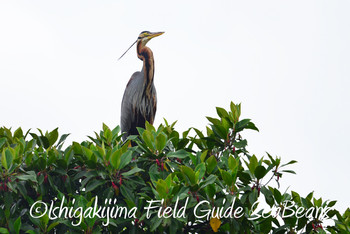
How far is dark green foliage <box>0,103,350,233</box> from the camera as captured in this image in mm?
4355

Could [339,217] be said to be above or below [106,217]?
above

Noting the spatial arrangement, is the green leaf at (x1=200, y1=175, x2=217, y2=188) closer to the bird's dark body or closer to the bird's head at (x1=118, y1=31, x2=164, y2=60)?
the bird's dark body

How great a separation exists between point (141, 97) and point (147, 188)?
410 centimetres

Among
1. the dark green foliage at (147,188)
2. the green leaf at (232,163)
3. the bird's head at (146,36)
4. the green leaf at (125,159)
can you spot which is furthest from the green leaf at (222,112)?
the bird's head at (146,36)

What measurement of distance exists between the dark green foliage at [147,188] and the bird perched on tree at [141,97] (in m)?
3.36

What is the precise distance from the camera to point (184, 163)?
16.2 feet

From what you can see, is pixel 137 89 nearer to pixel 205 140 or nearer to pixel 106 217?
pixel 205 140

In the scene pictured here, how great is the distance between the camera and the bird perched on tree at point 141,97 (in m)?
8.50

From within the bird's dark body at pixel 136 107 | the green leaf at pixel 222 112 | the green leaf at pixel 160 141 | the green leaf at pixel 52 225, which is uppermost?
the bird's dark body at pixel 136 107

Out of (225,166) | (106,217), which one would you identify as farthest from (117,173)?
(225,166)

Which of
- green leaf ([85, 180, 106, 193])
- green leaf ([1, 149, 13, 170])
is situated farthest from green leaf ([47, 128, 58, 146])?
green leaf ([85, 180, 106, 193])

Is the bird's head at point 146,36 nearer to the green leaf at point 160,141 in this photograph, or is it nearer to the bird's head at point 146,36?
the bird's head at point 146,36

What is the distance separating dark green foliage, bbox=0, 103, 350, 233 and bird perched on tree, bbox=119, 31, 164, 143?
336cm

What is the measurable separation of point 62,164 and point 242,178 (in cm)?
160
